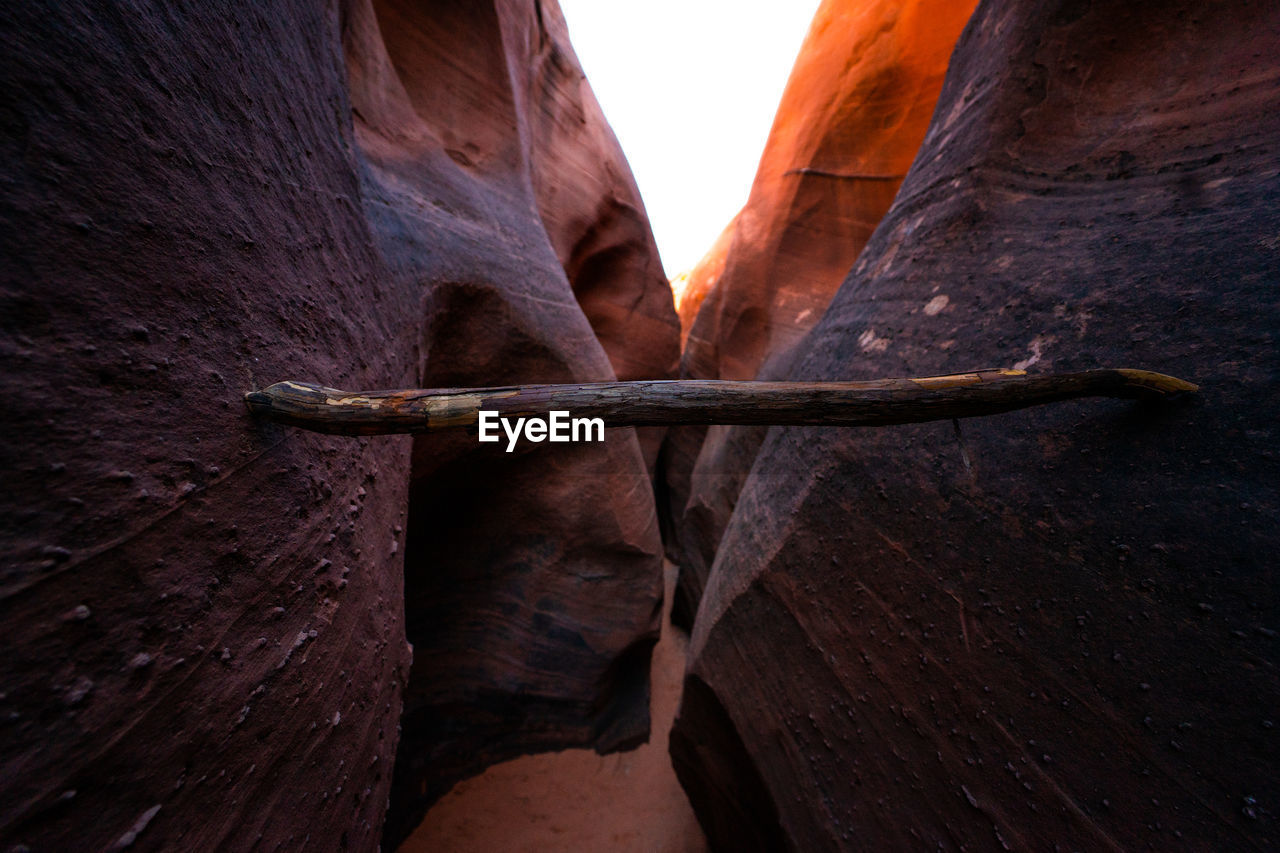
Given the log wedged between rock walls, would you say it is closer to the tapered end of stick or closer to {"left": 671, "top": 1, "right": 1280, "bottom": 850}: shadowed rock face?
{"left": 671, "top": 1, "right": 1280, "bottom": 850}: shadowed rock face

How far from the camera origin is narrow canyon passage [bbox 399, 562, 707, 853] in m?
3.15

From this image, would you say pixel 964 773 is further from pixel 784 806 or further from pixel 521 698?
pixel 521 698

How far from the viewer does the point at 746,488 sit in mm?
2908

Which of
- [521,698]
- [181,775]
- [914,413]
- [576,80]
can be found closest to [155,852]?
[181,775]

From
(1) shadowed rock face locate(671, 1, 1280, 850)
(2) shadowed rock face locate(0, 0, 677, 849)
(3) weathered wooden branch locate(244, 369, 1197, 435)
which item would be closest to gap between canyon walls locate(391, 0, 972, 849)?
(1) shadowed rock face locate(671, 1, 1280, 850)

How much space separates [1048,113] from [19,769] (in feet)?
13.2

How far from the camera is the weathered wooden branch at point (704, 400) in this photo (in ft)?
3.72

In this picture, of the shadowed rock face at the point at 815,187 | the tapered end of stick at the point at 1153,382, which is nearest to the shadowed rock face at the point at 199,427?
the tapered end of stick at the point at 1153,382

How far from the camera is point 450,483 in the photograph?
308cm

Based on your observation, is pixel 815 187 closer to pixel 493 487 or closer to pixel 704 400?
pixel 493 487

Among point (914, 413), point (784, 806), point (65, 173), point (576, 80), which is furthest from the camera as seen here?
point (576, 80)

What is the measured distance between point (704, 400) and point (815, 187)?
21.1 feet

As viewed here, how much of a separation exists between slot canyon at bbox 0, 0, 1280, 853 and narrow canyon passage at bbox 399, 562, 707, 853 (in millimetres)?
51

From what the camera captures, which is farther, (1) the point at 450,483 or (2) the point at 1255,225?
(1) the point at 450,483
